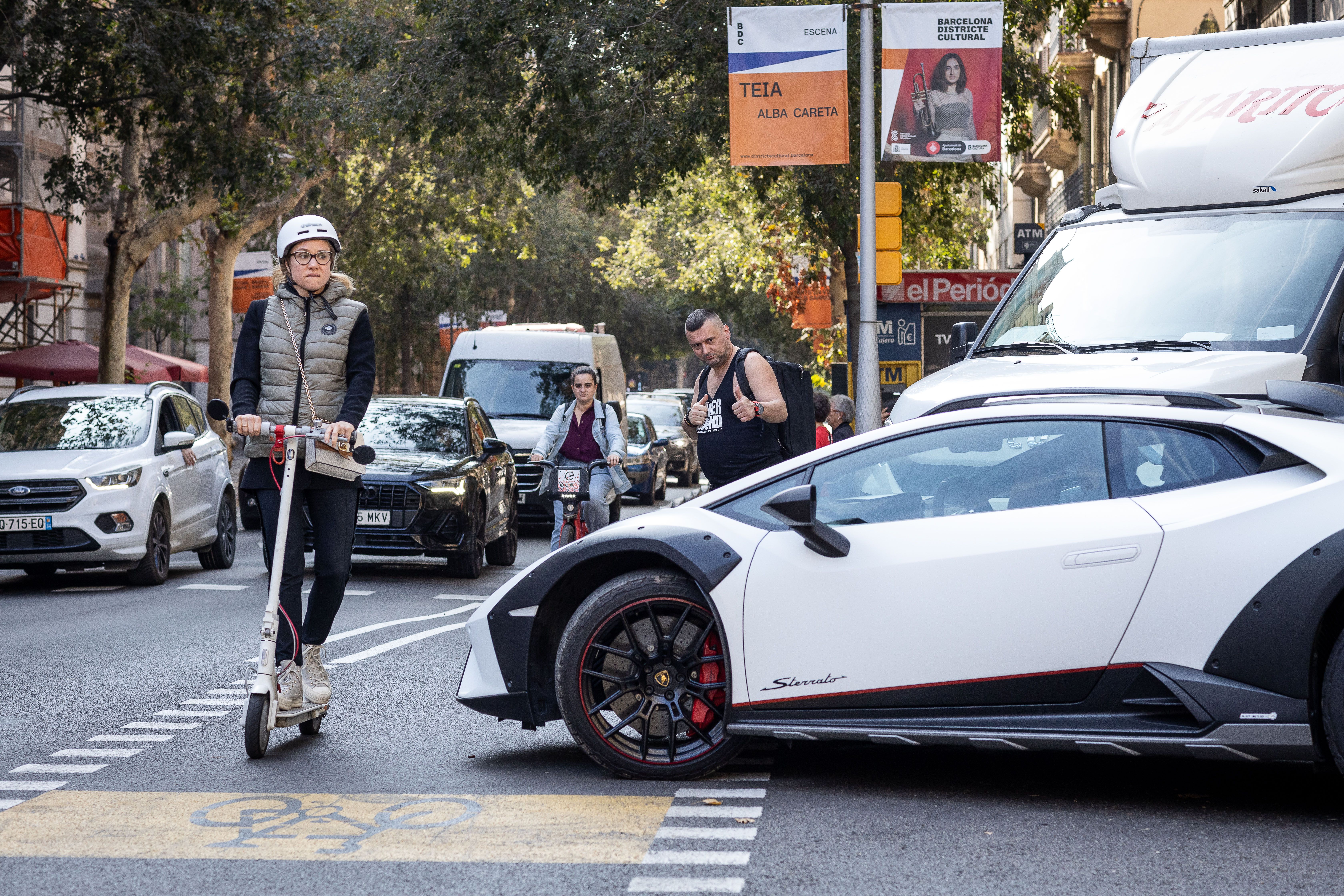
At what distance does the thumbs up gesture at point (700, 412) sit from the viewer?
27.0 feet

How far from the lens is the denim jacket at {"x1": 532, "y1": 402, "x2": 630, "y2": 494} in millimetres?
13641

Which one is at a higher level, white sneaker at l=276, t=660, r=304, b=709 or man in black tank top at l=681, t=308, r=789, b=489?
man in black tank top at l=681, t=308, r=789, b=489

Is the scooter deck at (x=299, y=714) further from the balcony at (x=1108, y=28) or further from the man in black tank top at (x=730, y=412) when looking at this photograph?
the balcony at (x=1108, y=28)

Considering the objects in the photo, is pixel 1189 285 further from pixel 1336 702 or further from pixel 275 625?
pixel 275 625

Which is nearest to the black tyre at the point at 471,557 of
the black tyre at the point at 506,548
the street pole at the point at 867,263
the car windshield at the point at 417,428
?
the car windshield at the point at 417,428

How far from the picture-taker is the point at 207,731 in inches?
275

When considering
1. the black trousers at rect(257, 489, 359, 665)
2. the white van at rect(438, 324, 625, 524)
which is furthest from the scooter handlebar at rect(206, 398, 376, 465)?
the white van at rect(438, 324, 625, 524)

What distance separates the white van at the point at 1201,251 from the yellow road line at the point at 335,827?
2.18 metres

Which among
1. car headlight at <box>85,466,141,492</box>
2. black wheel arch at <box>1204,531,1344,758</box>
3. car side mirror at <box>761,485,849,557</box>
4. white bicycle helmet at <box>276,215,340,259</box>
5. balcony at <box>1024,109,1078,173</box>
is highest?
balcony at <box>1024,109,1078,173</box>

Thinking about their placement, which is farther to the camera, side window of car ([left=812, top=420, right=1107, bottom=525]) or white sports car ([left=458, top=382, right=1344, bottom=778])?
side window of car ([left=812, top=420, right=1107, bottom=525])

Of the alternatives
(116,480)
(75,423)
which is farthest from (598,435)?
(75,423)

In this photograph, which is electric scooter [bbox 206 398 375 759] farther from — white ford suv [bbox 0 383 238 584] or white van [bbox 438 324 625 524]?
white van [bbox 438 324 625 524]

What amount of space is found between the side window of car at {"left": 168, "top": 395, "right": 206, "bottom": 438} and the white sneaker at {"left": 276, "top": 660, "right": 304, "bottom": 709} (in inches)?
349

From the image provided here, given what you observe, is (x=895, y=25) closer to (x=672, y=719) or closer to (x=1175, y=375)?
(x=1175, y=375)
